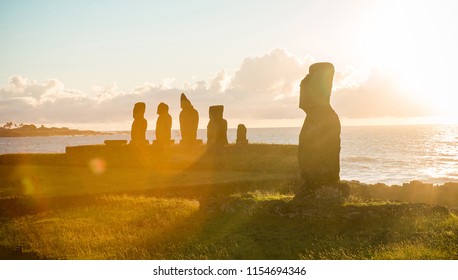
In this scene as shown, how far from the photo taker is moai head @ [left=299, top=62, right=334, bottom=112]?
19.3 m

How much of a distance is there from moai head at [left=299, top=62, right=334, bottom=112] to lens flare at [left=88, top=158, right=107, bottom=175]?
19858mm

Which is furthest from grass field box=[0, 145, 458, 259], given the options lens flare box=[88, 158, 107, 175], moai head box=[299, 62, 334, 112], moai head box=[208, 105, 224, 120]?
moai head box=[208, 105, 224, 120]

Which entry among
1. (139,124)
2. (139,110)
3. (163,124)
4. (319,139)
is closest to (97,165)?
(139,124)

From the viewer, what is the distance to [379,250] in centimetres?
1277

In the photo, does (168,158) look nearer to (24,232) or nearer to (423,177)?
(24,232)

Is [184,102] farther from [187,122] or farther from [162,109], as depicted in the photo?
[162,109]

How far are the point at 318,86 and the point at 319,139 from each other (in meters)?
2.21

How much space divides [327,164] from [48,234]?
10897 mm

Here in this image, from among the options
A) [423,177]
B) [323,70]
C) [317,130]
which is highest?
[323,70]

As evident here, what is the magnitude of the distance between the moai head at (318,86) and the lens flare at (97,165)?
19.9 m

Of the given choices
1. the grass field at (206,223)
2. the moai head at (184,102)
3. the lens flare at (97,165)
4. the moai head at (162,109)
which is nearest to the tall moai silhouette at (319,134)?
the grass field at (206,223)

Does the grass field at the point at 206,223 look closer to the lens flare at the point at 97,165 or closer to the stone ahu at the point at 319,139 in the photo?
the stone ahu at the point at 319,139
